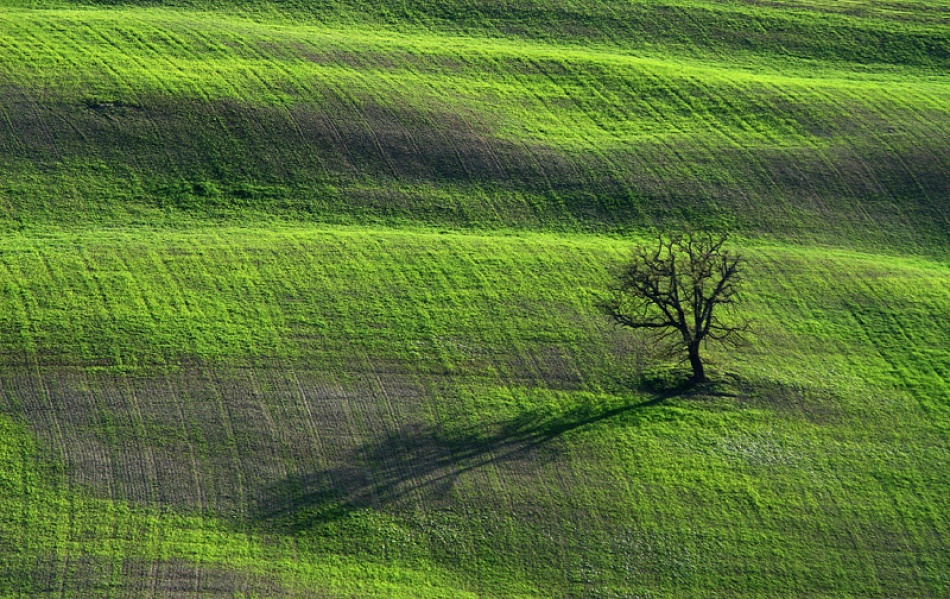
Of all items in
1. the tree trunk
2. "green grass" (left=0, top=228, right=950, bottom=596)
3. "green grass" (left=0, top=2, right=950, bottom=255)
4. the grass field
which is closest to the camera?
"green grass" (left=0, top=228, right=950, bottom=596)

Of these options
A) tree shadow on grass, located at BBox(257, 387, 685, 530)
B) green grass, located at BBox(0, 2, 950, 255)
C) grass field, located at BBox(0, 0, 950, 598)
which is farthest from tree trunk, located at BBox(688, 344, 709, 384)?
green grass, located at BBox(0, 2, 950, 255)

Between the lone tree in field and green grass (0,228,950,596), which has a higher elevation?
the lone tree in field

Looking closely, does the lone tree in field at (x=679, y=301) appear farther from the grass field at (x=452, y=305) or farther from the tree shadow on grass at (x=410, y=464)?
the tree shadow on grass at (x=410, y=464)

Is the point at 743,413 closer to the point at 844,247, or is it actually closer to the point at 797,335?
the point at 797,335

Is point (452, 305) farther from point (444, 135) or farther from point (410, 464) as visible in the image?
point (444, 135)

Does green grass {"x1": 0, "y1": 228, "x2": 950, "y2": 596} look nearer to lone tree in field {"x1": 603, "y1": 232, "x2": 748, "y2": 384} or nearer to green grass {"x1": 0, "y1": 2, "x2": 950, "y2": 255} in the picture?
lone tree in field {"x1": 603, "y1": 232, "x2": 748, "y2": 384}

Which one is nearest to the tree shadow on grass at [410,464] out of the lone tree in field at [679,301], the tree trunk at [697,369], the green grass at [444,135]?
the tree trunk at [697,369]

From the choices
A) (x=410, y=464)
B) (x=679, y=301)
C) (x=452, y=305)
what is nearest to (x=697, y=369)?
(x=679, y=301)
